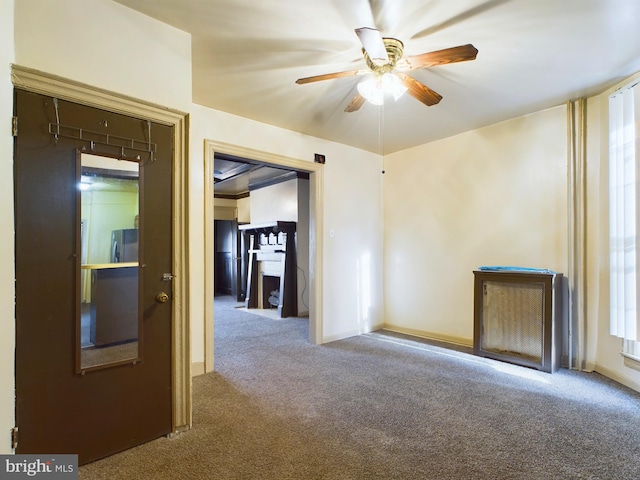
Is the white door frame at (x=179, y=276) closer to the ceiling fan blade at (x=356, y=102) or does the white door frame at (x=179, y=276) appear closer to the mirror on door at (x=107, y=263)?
the mirror on door at (x=107, y=263)

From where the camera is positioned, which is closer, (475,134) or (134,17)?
(134,17)

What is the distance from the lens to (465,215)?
12.8ft

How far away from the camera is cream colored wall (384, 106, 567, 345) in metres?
3.29

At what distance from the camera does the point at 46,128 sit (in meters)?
1.63

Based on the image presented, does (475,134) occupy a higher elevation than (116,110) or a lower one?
higher

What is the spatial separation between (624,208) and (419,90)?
1959 millimetres

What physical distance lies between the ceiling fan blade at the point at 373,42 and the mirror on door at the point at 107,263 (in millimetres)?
1447

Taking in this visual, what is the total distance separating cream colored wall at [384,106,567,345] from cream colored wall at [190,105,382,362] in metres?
0.25

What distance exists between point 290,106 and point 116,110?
5.35 ft

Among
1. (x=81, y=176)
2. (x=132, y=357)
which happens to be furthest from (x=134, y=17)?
(x=132, y=357)

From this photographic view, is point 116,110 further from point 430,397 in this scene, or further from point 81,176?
point 430,397

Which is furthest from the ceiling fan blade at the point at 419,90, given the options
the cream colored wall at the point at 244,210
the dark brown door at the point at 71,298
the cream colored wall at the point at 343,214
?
the cream colored wall at the point at 244,210

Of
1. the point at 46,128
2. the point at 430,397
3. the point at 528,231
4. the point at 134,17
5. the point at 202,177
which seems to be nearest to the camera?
the point at 46,128

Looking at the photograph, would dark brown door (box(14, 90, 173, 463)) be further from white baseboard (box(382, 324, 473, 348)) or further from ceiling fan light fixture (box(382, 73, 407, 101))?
white baseboard (box(382, 324, 473, 348))
